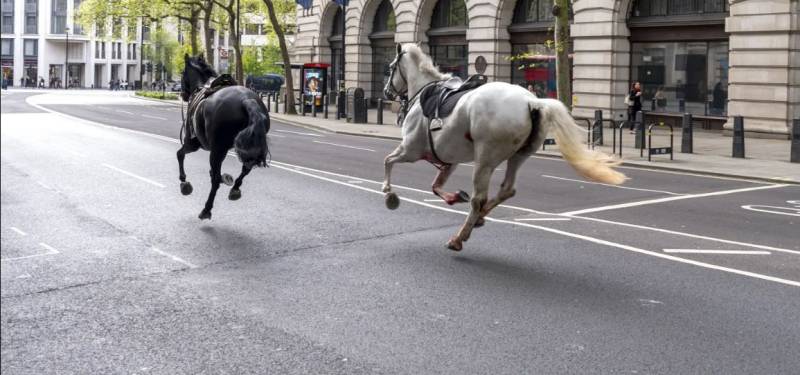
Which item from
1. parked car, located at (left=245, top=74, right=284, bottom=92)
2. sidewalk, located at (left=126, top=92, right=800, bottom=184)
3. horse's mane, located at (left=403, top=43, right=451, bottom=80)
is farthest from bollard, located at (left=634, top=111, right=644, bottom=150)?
parked car, located at (left=245, top=74, right=284, bottom=92)

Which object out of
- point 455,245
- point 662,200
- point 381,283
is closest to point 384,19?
point 662,200

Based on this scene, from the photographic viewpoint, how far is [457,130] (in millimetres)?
9750

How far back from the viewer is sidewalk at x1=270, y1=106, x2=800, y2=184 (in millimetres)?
20078

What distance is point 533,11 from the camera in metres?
40.8

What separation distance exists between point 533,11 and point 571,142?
1298 inches

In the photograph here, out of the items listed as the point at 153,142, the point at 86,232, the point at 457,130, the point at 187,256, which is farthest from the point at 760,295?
the point at 153,142

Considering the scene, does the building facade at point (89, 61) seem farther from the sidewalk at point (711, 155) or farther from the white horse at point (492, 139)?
the white horse at point (492, 139)

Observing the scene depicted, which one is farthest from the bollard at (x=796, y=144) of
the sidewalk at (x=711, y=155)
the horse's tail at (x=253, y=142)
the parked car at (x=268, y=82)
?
the parked car at (x=268, y=82)

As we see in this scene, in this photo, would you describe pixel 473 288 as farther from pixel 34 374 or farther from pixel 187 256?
pixel 34 374

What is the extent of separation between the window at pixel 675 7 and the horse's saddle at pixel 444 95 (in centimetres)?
2498

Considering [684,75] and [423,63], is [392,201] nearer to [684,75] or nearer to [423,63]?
[423,63]

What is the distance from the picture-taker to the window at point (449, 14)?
46094 mm

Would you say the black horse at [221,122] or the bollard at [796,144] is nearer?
the black horse at [221,122]

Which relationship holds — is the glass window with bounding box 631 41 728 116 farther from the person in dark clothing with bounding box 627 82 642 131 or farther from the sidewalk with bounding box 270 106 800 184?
the person in dark clothing with bounding box 627 82 642 131
